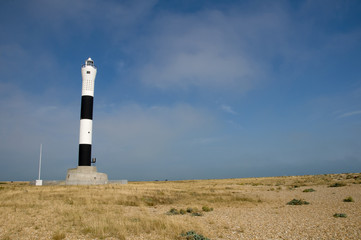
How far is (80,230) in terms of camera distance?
1328 centimetres

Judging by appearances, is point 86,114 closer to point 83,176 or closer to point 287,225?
point 83,176

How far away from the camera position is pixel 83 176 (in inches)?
1950

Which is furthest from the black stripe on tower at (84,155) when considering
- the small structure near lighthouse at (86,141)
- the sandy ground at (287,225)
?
the sandy ground at (287,225)

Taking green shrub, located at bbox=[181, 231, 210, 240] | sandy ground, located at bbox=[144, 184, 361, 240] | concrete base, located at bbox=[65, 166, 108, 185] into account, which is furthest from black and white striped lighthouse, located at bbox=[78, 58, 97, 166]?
green shrub, located at bbox=[181, 231, 210, 240]

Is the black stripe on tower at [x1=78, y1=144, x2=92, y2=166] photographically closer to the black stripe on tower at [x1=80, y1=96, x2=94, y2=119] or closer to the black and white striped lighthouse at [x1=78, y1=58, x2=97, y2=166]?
the black and white striped lighthouse at [x1=78, y1=58, x2=97, y2=166]

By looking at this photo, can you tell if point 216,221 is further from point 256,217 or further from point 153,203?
point 153,203

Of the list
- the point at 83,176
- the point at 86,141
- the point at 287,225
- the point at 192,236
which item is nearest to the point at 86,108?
the point at 86,141

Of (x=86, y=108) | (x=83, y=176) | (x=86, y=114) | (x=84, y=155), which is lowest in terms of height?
(x=83, y=176)

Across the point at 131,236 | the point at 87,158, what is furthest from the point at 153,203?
the point at 87,158

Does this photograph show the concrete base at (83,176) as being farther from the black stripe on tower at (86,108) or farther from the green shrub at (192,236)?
the green shrub at (192,236)

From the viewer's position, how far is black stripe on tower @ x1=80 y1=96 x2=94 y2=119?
52812mm

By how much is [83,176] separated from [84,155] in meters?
3.92

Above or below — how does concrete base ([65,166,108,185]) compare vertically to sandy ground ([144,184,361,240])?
above

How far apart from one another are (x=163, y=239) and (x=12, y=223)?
30.7 ft
